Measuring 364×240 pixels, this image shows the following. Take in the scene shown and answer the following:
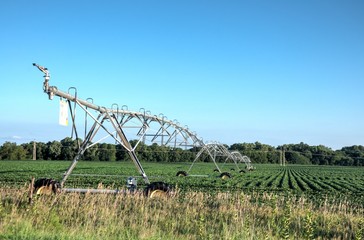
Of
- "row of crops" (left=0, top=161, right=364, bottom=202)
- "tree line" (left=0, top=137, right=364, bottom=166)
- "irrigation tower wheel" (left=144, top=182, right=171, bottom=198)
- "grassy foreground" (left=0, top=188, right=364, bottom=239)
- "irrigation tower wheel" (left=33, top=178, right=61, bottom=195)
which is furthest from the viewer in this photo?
"tree line" (left=0, top=137, right=364, bottom=166)

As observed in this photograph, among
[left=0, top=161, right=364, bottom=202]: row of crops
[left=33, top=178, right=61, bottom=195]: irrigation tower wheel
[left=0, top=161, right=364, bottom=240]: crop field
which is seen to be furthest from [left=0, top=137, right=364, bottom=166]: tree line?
[left=0, top=161, right=364, bottom=240]: crop field

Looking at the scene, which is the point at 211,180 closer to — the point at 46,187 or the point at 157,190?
the point at 157,190

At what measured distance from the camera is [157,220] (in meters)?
8.26

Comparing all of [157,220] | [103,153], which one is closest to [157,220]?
[157,220]

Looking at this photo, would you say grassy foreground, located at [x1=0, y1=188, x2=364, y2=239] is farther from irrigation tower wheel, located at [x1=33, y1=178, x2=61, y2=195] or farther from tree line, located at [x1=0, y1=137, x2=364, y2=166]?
tree line, located at [x1=0, y1=137, x2=364, y2=166]

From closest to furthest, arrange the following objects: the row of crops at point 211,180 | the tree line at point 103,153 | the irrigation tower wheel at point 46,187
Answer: the irrigation tower wheel at point 46,187 < the row of crops at point 211,180 < the tree line at point 103,153

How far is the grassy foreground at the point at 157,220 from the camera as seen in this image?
7055 millimetres

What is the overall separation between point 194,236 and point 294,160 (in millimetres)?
116170

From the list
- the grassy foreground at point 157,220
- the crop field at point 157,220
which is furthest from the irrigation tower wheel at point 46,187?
the grassy foreground at point 157,220

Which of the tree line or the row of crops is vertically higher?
the tree line

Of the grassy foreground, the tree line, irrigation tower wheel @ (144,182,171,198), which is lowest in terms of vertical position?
the grassy foreground

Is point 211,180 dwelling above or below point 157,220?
above

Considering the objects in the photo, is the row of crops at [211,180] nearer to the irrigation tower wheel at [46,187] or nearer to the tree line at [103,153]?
the irrigation tower wheel at [46,187]

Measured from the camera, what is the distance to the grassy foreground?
7055 millimetres
